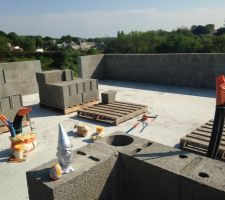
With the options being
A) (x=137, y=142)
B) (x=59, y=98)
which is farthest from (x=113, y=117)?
(x=137, y=142)

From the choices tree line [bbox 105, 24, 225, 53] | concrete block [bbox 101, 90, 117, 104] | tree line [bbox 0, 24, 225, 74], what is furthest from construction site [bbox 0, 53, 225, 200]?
tree line [bbox 105, 24, 225, 53]

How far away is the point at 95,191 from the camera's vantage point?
3.42 m

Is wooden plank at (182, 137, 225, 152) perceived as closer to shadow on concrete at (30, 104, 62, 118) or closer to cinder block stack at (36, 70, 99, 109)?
cinder block stack at (36, 70, 99, 109)

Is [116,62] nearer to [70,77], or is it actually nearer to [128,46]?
[70,77]

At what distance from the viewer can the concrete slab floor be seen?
545 cm

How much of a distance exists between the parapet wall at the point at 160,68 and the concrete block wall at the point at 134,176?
951cm

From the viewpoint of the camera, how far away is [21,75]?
12945 millimetres

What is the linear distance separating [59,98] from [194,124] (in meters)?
4.56

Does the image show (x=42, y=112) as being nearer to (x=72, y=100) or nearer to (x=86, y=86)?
(x=72, y=100)

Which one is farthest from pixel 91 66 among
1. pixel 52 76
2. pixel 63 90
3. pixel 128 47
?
pixel 128 47

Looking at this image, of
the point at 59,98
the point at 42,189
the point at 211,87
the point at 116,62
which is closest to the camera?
the point at 42,189

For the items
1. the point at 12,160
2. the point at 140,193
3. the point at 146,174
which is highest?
the point at 146,174

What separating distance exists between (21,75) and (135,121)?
7.04 metres

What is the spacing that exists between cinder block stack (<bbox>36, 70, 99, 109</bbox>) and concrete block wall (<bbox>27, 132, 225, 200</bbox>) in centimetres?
559
